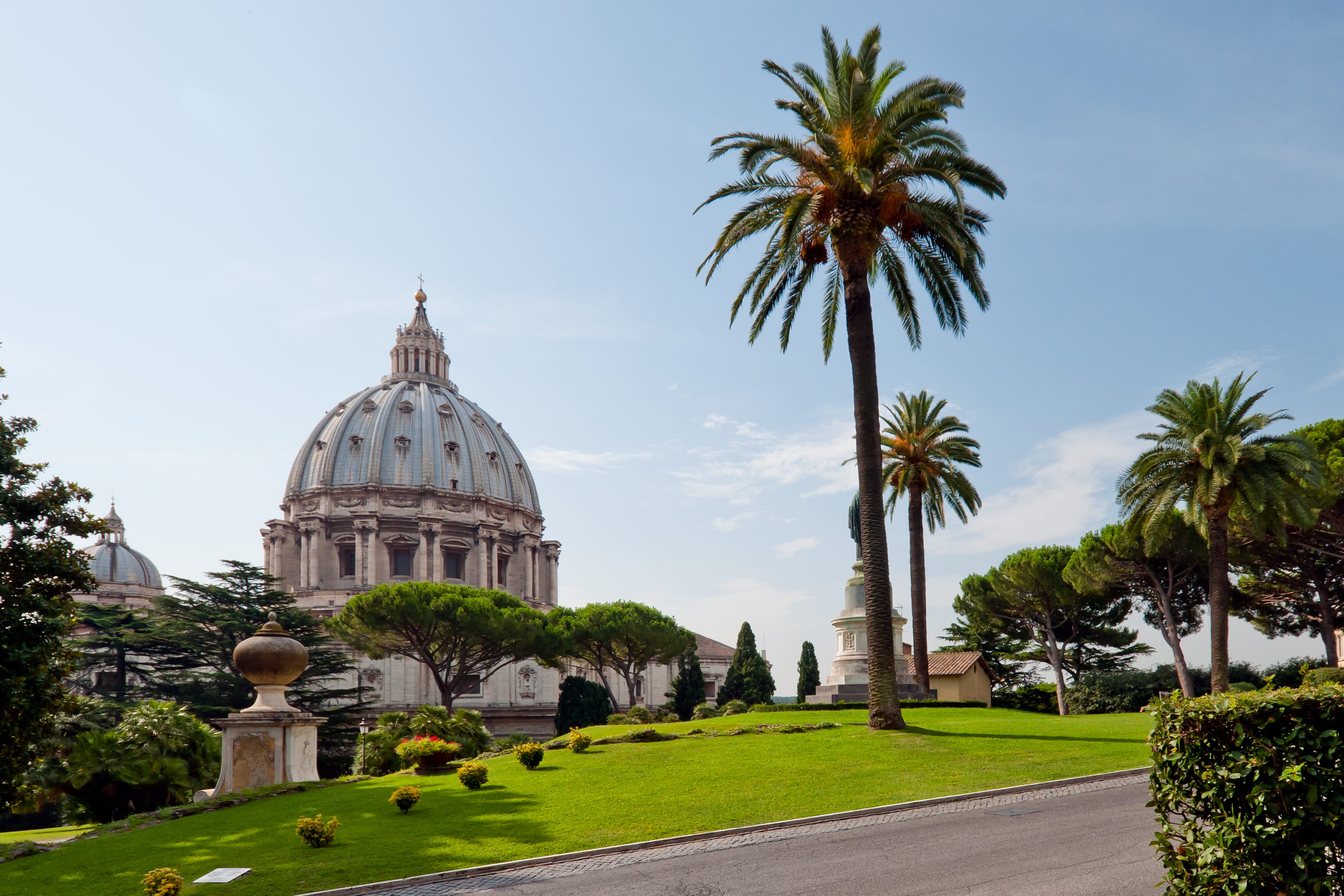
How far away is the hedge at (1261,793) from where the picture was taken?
726 cm

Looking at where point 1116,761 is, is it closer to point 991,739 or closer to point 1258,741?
point 991,739

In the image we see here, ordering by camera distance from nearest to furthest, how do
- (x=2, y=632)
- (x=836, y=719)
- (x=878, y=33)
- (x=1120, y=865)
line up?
1. (x=1120, y=865)
2. (x=2, y=632)
3. (x=878, y=33)
4. (x=836, y=719)

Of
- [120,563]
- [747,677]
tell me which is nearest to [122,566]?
[120,563]

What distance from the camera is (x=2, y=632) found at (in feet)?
53.6

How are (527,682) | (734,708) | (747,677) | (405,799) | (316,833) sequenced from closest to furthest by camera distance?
(316,833) < (405,799) < (734,708) < (747,677) < (527,682)

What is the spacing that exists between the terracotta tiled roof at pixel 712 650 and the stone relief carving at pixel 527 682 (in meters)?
19.7

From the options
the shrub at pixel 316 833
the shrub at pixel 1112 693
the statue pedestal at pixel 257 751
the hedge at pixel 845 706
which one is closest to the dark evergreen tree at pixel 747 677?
the shrub at pixel 1112 693

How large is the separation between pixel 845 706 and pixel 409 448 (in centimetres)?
8074

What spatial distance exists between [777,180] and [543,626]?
4876cm

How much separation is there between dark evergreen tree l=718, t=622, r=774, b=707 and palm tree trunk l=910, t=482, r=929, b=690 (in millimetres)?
24858

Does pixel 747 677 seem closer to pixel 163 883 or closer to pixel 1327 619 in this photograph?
pixel 1327 619

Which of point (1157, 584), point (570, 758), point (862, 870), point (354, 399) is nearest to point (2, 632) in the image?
point (570, 758)

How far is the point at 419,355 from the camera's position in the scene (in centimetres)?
12175

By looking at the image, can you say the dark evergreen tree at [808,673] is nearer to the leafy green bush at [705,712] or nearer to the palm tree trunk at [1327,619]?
the leafy green bush at [705,712]
